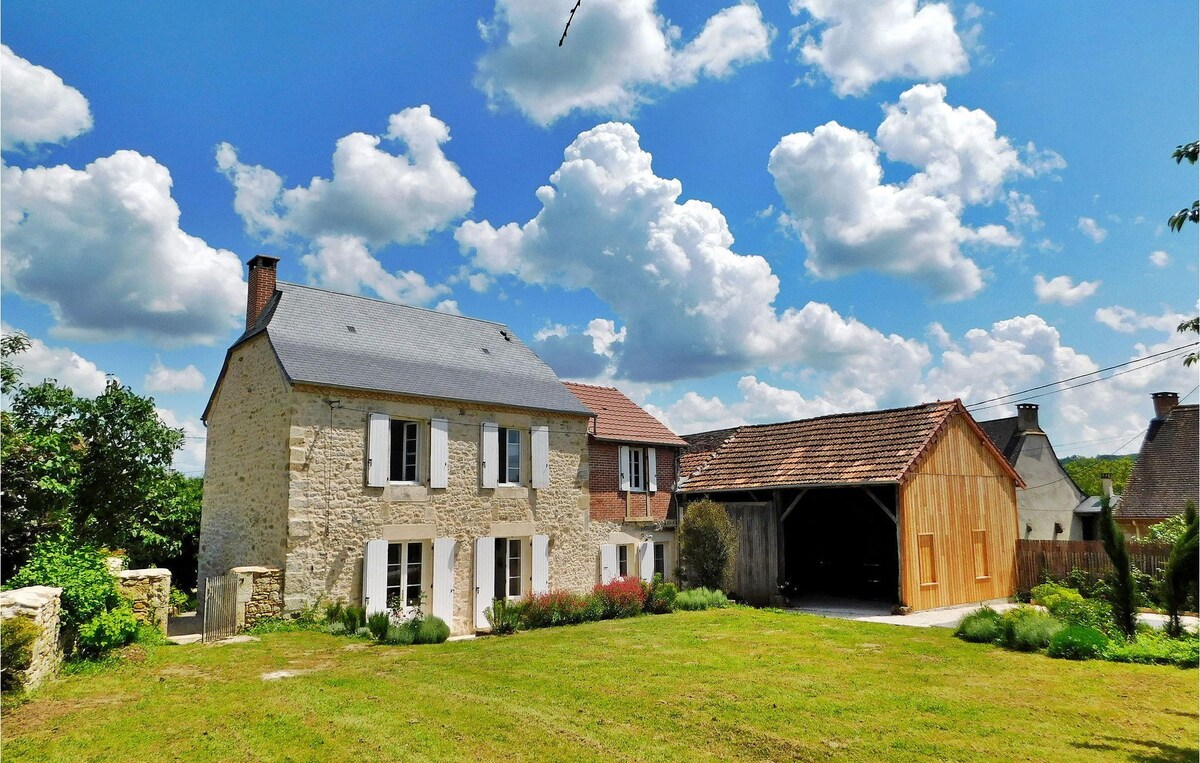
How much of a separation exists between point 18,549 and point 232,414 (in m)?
5.83

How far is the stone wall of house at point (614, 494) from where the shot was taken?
58.4ft

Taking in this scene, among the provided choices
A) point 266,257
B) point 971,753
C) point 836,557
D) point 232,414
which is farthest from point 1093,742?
point 266,257

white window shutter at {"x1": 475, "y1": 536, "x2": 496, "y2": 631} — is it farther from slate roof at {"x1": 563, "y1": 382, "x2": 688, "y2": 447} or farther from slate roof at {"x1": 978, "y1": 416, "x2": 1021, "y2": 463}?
slate roof at {"x1": 978, "y1": 416, "x2": 1021, "y2": 463}

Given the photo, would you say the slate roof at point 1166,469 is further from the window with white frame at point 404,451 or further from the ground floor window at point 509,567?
the window with white frame at point 404,451

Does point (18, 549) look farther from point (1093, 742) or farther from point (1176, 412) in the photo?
point (1176, 412)

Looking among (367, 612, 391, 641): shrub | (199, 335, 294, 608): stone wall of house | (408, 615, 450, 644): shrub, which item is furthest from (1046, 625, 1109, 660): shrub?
(199, 335, 294, 608): stone wall of house

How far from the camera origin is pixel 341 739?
6.46 metres

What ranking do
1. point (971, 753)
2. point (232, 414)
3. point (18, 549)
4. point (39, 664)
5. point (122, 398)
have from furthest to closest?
point (122, 398), point (232, 414), point (18, 549), point (39, 664), point (971, 753)

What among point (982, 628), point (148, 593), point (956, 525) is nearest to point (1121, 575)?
point (982, 628)

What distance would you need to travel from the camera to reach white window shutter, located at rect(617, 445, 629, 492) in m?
18.4

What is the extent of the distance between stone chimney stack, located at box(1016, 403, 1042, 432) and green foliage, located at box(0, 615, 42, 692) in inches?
1085

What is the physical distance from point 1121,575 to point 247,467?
1569cm

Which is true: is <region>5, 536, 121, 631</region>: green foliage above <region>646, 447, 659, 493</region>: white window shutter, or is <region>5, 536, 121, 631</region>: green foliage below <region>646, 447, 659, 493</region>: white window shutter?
below

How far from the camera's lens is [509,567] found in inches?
634
